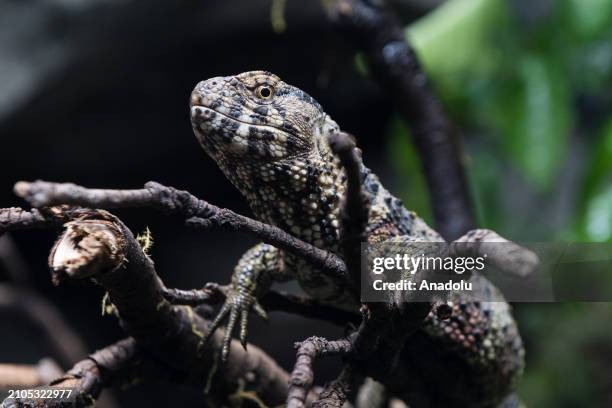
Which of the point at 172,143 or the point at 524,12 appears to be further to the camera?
the point at 524,12

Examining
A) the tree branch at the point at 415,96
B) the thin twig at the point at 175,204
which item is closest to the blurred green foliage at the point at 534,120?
the tree branch at the point at 415,96

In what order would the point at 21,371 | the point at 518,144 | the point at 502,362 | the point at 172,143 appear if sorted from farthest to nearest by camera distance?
1. the point at 518,144
2. the point at 172,143
3. the point at 21,371
4. the point at 502,362

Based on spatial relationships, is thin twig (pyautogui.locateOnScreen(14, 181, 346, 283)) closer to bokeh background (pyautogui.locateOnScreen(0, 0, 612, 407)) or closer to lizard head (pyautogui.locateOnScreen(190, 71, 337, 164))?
lizard head (pyautogui.locateOnScreen(190, 71, 337, 164))

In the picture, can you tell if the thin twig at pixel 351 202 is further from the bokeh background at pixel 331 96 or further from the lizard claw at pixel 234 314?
the bokeh background at pixel 331 96

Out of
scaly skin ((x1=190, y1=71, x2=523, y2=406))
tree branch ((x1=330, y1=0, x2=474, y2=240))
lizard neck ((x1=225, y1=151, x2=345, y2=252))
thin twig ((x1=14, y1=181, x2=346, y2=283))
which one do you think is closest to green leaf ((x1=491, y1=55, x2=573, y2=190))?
tree branch ((x1=330, y1=0, x2=474, y2=240))

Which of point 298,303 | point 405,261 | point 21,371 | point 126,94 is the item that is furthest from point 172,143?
point 405,261

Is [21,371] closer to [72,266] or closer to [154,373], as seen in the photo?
[154,373]

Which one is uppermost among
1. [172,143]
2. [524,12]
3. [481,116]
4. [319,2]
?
[319,2]

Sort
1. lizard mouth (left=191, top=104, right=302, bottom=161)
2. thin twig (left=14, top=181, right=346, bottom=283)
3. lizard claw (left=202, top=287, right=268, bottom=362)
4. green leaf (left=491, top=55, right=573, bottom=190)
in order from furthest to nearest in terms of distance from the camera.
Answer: green leaf (left=491, top=55, right=573, bottom=190)
lizard claw (left=202, top=287, right=268, bottom=362)
lizard mouth (left=191, top=104, right=302, bottom=161)
thin twig (left=14, top=181, right=346, bottom=283)
